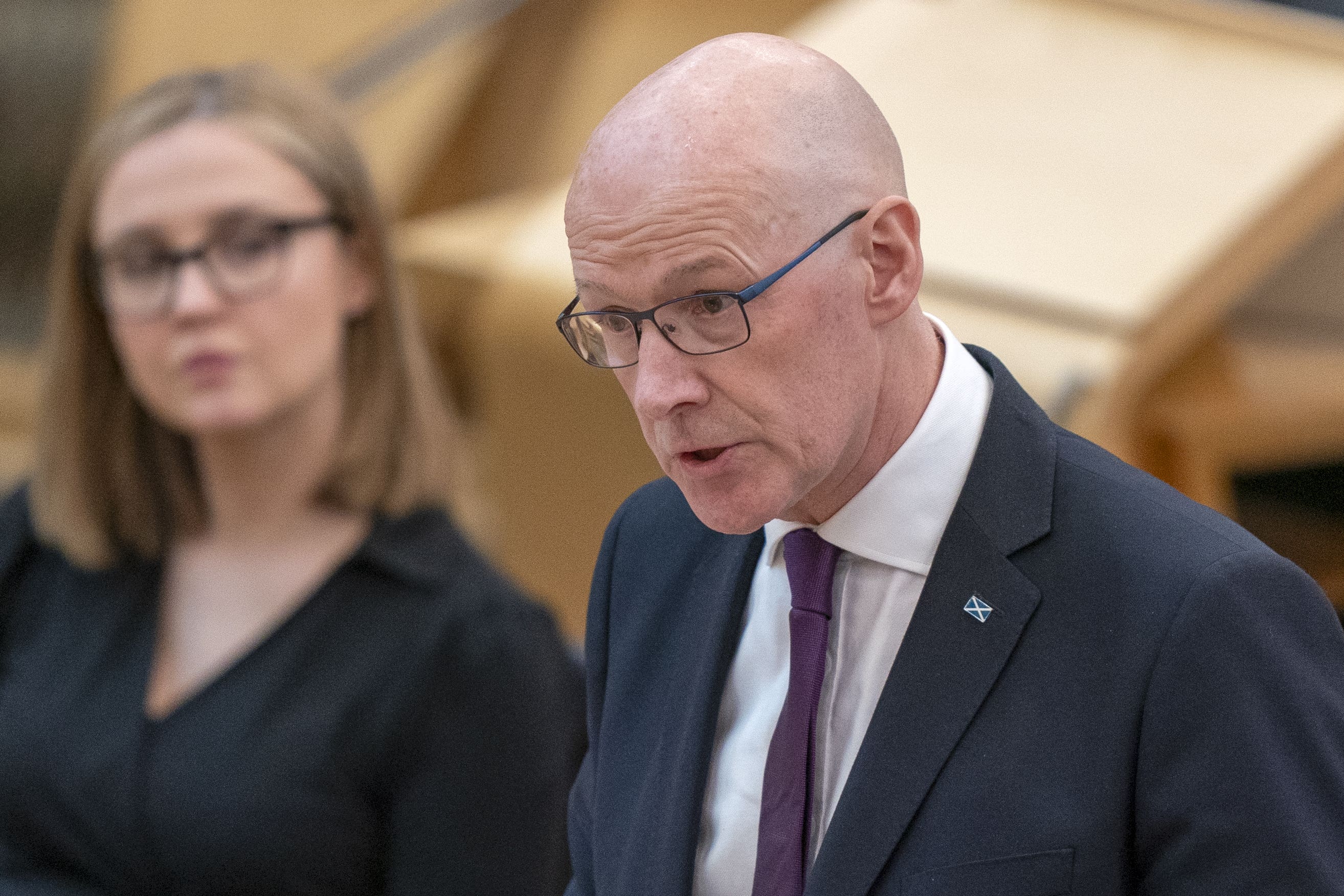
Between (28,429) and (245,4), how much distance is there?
1.16 metres

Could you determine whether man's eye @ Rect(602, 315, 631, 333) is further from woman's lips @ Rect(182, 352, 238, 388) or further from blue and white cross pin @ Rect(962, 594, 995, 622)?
woman's lips @ Rect(182, 352, 238, 388)

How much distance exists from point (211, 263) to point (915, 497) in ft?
3.69

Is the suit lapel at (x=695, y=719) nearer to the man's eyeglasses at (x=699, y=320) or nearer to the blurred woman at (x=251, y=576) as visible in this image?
the man's eyeglasses at (x=699, y=320)

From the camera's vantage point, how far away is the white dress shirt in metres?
0.96

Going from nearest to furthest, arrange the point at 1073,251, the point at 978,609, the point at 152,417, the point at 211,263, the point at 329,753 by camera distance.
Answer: the point at 978,609 < the point at 329,753 < the point at 211,263 < the point at 152,417 < the point at 1073,251

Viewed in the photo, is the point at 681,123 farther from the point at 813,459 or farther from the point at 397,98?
the point at 397,98

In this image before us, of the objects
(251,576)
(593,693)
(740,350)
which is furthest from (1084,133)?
(740,350)

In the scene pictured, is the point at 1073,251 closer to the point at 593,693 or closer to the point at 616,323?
the point at 593,693

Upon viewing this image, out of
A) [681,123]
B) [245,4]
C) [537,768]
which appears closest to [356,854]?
[537,768]

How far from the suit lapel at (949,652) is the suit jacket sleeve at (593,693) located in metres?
0.29

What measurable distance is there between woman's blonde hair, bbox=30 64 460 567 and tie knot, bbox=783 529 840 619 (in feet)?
3.35

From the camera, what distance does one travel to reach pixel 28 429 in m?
3.63

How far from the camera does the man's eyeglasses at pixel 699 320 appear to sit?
863 mm

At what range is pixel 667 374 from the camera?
34.9 inches
